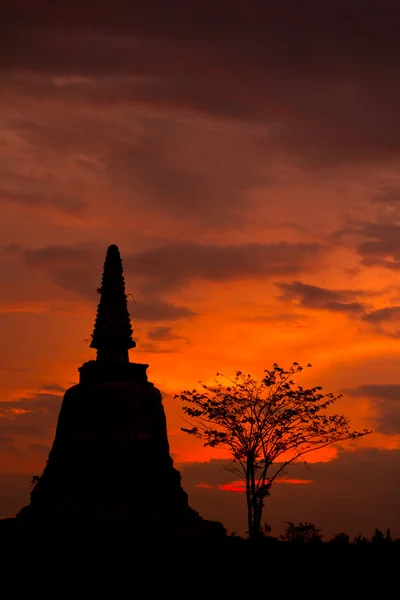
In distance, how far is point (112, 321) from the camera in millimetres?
49500

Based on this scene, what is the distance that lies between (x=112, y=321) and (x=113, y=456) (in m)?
7.28

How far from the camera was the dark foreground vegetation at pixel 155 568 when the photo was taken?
4181cm

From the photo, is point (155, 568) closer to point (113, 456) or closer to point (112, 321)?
point (113, 456)

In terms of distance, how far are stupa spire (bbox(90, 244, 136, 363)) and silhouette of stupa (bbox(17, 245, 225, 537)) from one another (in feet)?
0.17

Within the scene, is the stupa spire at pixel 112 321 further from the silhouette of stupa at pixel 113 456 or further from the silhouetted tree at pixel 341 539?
the silhouetted tree at pixel 341 539

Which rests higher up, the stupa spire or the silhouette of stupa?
the stupa spire

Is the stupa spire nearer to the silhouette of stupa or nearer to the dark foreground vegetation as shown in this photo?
the silhouette of stupa

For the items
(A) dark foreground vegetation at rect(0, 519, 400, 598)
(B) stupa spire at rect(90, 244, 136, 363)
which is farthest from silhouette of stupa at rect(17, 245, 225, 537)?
(A) dark foreground vegetation at rect(0, 519, 400, 598)

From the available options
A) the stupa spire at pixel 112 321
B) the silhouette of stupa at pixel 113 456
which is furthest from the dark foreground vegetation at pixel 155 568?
the stupa spire at pixel 112 321

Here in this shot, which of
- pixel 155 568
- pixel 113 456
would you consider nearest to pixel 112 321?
pixel 113 456

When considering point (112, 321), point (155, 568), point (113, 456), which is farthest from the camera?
point (112, 321)

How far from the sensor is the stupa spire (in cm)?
4931

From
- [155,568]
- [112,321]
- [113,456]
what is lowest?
[155,568]

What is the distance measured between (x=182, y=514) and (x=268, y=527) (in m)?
14.7
